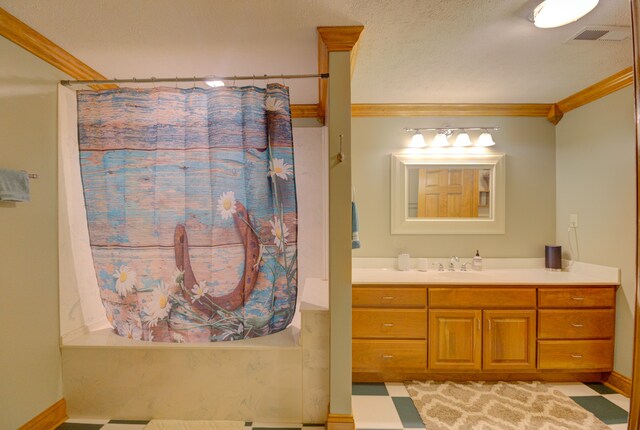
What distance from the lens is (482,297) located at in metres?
2.52

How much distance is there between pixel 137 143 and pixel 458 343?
263 cm

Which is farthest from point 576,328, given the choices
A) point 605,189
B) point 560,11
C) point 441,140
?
point 560,11

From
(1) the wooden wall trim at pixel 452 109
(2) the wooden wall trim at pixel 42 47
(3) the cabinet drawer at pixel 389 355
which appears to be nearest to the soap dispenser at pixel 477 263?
(3) the cabinet drawer at pixel 389 355

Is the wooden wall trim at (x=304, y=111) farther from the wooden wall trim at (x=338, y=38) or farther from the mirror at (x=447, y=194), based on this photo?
the wooden wall trim at (x=338, y=38)

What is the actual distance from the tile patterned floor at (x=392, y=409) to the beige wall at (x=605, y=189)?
11.8 inches

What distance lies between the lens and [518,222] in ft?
10.2

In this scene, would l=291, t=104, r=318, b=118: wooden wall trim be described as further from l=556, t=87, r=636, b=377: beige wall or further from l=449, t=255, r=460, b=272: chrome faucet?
l=556, t=87, r=636, b=377: beige wall

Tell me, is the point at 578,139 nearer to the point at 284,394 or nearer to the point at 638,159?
the point at 638,159

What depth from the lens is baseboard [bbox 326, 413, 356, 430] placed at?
72.9 inches

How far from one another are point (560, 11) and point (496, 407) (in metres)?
2.35

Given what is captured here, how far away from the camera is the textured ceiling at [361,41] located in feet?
5.41

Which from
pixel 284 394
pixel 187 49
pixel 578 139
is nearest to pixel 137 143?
pixel 187 49

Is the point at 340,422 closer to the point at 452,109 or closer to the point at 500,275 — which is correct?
the point at 500,275

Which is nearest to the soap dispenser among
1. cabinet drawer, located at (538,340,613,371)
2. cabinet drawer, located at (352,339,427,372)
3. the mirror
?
the mirror
